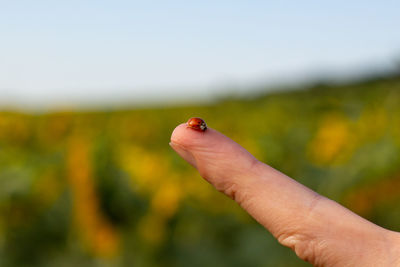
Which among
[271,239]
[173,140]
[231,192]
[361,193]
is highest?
[173,140]

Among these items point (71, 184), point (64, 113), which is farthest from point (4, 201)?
point (64, 113)

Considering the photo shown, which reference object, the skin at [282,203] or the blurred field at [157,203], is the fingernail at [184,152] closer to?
the skin at [282,203]

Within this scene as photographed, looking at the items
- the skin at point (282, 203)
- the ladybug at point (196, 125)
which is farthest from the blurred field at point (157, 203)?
the ladybug at point (196, 125)

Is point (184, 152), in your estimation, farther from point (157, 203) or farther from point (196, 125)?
point (157, 203)

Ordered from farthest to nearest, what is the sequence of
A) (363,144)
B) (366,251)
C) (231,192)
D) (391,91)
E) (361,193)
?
1. (391,91)
2. (363,144)
3. (361,193)
4. (231,192)
5. (366,251)

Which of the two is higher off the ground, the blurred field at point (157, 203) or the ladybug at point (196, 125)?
the ladybug at point (196, 125)

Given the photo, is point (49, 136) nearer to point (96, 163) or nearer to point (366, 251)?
point (96, 163)

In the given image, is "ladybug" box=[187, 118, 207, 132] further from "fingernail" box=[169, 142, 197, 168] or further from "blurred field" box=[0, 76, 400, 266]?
"blurred field" box=[0, 76, 400, 266]

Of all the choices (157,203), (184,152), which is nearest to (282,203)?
(184,152)
